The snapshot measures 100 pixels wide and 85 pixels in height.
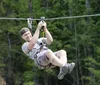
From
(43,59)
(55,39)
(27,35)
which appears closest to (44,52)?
(43,59)

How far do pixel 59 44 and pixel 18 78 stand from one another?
97.6 inches

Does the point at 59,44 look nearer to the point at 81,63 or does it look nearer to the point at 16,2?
the point at 81,63

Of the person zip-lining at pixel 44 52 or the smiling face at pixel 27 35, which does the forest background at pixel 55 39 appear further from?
the smiling face at pixel 27 35

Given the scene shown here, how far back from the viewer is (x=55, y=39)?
49.1 feet

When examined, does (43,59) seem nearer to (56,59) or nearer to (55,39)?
(56,59)

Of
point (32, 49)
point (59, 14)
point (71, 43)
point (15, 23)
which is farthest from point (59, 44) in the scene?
point (32, 49)

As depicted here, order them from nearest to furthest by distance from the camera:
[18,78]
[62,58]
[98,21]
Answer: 1. [62,58]
2. [98,21]
3. [18,78]

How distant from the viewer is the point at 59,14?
1547cm

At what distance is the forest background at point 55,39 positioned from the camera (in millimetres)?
14227

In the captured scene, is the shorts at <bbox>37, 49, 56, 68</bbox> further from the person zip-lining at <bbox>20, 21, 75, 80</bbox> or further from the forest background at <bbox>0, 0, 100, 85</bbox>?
the forest background at <bbox>0, 0, 100, 85</bbox>

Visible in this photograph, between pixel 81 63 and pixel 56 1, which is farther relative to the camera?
pixel 56 1

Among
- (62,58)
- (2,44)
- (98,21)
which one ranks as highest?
(62,58)

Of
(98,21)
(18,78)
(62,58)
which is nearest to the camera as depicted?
(62,58)

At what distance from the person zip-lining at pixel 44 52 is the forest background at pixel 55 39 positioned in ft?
27.0
